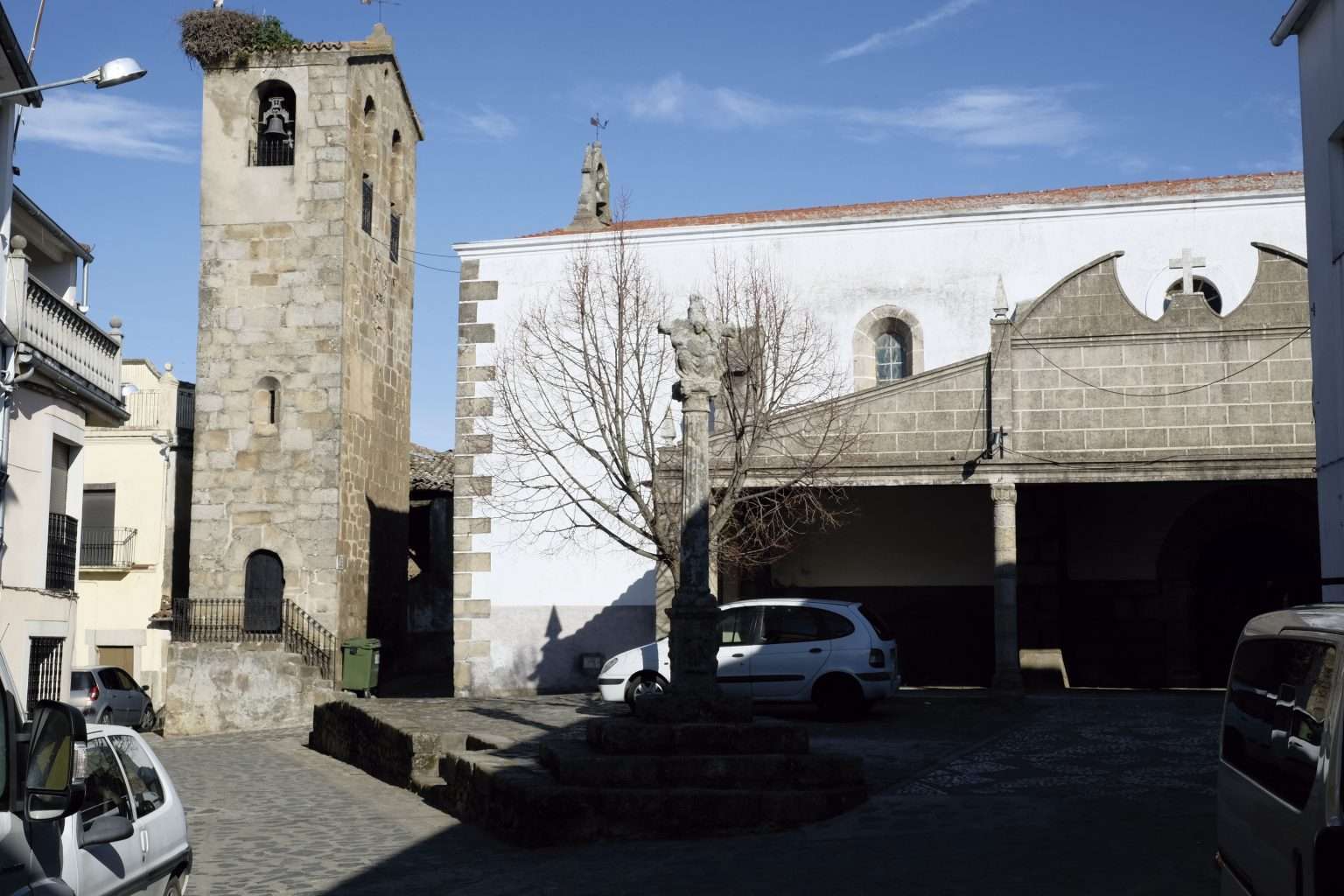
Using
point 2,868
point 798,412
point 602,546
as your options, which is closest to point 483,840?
point 2,868

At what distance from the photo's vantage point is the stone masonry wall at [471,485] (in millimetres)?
24281

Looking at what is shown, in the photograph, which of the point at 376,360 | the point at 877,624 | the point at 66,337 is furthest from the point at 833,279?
the point at 66,337

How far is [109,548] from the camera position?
32.1 m

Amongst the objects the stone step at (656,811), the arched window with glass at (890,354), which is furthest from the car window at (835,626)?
the arched window with glass at (890,354)

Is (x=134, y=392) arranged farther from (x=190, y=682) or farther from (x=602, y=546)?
(x=602, y=546)

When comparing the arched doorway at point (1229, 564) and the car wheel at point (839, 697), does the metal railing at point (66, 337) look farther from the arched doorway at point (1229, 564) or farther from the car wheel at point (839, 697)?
the arched doorway at point (1229, 564)

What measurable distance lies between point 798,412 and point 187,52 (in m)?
15.3

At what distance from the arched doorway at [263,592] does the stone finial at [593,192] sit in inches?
345

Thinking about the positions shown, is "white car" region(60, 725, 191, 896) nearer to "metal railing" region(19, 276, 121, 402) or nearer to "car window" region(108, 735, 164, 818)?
"car window" region(108, 735, 164, 818)

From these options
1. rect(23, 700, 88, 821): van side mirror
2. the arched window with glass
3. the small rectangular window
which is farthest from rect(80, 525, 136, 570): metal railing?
rect(23, 700, 88, 821): van side mirror

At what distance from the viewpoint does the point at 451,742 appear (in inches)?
604

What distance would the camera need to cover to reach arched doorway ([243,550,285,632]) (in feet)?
88.5

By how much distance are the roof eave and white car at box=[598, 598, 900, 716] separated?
7.62 meters

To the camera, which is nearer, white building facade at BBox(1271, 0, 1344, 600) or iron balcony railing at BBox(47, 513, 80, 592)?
white building facade at BBox(1271, 0, 1344, 600)
